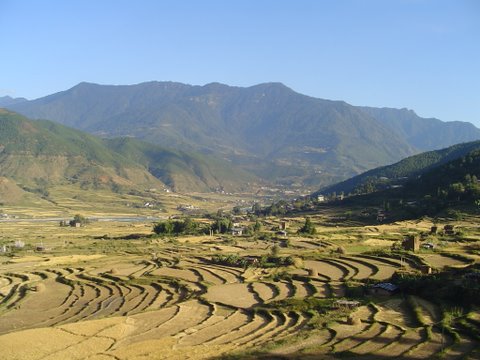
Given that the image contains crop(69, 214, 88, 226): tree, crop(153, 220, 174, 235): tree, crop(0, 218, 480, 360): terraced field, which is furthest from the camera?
crop(69, 214, 88, 226): tree

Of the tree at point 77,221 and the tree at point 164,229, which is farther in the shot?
the tree at point 77,221

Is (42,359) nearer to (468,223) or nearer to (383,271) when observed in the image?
(383,271)

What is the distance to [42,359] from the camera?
24250 mm

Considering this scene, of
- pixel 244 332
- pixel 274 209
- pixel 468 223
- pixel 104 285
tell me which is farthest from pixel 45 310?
pixel 274 209

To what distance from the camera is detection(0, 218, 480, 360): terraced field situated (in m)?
24.6

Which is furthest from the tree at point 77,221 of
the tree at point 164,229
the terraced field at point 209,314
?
the terraced field at point 209,314

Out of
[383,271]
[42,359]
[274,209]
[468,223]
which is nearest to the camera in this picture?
[42,359]

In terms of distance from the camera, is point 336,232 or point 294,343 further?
point 336,232

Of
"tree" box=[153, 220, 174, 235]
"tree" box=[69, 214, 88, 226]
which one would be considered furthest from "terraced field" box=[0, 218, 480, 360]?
"tree" box=[69, 214, 88, 226]

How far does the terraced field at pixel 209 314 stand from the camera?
968 inches

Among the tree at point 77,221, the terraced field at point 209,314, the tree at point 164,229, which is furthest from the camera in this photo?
the tree at point 77,221

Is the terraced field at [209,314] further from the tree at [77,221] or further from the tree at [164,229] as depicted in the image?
the tree at [77,221]

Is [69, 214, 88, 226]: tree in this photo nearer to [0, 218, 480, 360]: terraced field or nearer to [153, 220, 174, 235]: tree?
[153, 220, 174, 235]: tree

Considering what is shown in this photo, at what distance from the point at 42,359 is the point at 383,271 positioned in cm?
2883
